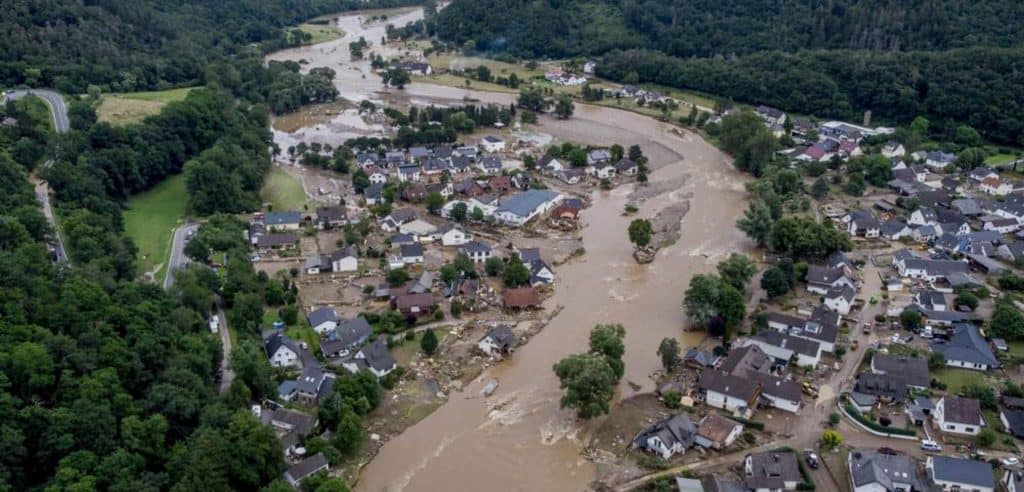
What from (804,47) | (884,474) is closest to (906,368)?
(884,474)

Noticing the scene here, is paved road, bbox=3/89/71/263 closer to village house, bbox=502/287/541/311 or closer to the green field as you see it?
the green field

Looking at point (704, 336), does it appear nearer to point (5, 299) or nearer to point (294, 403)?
point (294, 403)

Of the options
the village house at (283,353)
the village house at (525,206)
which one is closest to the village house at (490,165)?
the village house at (525,206)

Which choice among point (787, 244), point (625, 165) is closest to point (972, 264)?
point (787, 244)

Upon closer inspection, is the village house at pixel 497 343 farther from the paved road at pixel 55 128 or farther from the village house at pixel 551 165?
the village house at pixel 551 165

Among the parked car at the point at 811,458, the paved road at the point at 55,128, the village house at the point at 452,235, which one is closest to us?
the parked car at the point at 811,458

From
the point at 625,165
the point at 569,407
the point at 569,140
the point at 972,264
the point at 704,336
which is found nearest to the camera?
the point at 569,407
